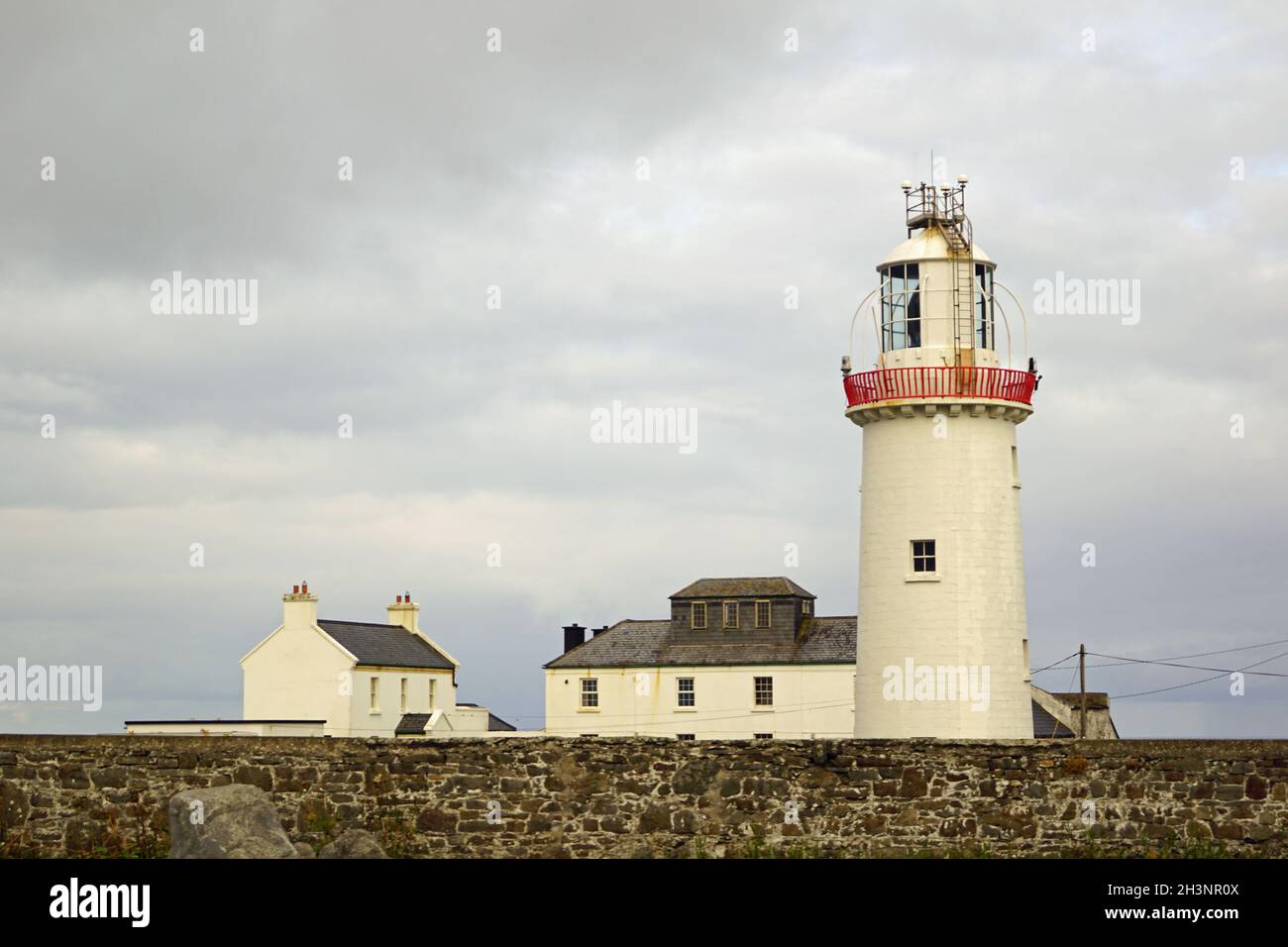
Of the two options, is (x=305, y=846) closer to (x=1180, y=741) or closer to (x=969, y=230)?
(x=1180, y=741)

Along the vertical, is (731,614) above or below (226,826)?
above

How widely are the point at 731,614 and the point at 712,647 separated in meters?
1.42

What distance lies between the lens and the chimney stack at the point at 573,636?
6419 cm

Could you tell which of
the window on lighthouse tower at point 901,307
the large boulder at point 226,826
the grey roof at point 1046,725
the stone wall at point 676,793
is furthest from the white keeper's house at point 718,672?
the large boulder at point 226,826

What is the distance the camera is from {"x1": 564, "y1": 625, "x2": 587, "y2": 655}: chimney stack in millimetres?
64188

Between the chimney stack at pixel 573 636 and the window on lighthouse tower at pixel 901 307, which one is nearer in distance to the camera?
the window on lighthouse tower at pixel 901 307

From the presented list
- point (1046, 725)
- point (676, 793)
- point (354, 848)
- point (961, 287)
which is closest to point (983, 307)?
point (961, 287)

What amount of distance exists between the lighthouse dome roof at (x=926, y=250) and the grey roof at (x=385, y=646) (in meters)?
31.9

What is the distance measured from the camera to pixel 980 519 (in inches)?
1113

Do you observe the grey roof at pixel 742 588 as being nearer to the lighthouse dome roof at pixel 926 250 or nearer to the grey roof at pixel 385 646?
the grey roof at pixel 385 646

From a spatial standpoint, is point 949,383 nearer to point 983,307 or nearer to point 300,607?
point 983,307

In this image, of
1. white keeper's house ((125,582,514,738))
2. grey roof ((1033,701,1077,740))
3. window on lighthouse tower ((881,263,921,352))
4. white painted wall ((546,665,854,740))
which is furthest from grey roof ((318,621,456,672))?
window on lighthouse tower ((881,263,921,352))

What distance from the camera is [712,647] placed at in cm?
6081

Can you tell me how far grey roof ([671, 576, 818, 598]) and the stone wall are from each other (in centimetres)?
4123
